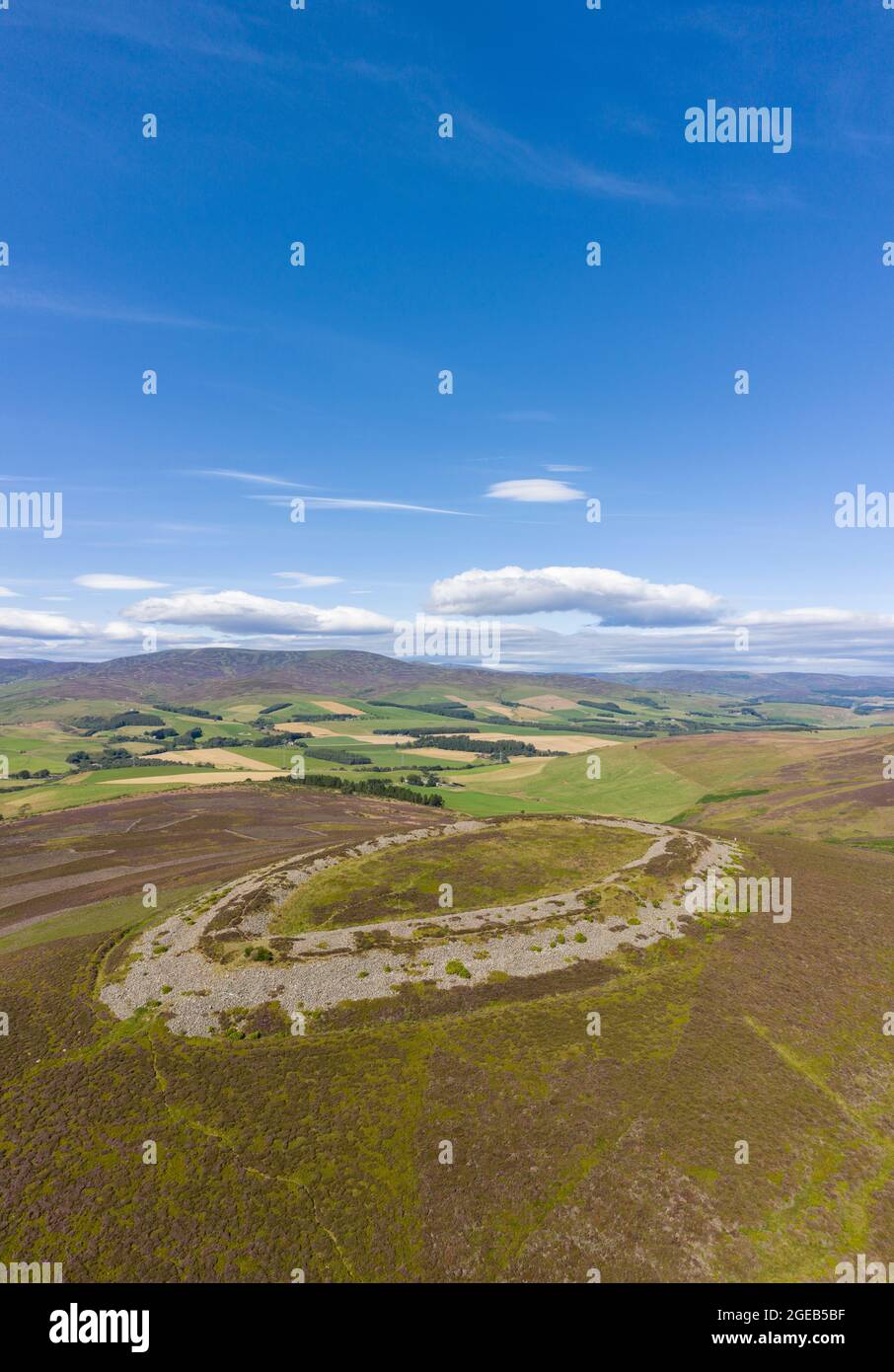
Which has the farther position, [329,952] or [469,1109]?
[329,952]

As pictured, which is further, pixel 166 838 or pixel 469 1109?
pixel 166 838

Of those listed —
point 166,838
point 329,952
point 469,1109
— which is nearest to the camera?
point 469,1109

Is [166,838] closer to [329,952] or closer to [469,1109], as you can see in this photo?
[329,952]

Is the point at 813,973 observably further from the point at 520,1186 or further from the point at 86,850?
the point at 86,850

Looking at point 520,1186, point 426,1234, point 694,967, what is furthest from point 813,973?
point 426,1234

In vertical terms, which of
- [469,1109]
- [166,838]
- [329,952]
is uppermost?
[329,952]

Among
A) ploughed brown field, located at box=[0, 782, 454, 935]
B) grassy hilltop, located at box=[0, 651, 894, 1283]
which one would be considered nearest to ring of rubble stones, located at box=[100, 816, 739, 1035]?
grassy hilltop, located at box=[0, 651, 894, 1283]

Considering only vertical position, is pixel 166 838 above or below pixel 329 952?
below

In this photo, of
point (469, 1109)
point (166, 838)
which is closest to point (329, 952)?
point (469, 1109)

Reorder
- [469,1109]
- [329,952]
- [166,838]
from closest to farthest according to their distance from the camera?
[469,1109] < [329,952] < [166,838]
